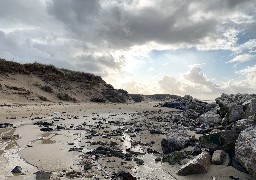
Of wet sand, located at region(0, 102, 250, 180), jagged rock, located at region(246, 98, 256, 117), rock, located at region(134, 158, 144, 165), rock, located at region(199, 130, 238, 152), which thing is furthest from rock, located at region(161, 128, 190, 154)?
jagged rock, located at region(246, 98, 256, 117)

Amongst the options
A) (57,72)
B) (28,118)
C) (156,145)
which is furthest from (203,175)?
(57,72)

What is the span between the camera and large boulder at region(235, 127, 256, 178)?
10.2 m

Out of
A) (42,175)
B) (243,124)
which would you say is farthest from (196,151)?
(42,175)

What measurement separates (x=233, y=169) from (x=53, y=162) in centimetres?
619

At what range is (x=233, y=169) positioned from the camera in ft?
36.9

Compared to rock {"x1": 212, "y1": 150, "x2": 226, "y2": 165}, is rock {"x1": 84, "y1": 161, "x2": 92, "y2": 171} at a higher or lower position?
lower

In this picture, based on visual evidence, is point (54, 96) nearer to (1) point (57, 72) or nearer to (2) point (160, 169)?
(1) point (57, 72)

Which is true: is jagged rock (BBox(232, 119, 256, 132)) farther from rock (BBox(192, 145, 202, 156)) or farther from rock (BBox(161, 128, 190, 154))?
rock (BBox(161, 128, 190, 154))

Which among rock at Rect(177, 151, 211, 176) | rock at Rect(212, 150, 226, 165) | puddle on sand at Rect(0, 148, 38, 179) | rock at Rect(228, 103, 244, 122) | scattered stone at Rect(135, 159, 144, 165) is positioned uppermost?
rock at Rect(228, 103, 244, 122)

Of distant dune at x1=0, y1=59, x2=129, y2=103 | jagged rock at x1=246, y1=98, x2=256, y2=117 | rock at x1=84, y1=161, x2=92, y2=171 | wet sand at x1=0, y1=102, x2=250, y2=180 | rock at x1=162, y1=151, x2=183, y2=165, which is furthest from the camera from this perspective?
distant dune at x1=0, y1=59, x2=129, y2=103

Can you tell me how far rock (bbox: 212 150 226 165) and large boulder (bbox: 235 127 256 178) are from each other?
0.69 meters

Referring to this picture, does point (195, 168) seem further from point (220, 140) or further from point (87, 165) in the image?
point (87, 165)

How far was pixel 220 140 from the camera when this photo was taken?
12.8 meters

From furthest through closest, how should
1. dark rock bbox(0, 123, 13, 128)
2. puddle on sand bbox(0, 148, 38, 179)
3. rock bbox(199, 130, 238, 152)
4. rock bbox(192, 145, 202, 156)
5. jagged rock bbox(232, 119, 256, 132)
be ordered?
dark rock bbox(0, 123, 13, 128), rock bbox(192, 145, 202, 156), rock bbox(199, 130, 238, 152), jagged rock bbox(232, 119, 256, 132), puddle on sand bbox(0, 148, 38, 179)
